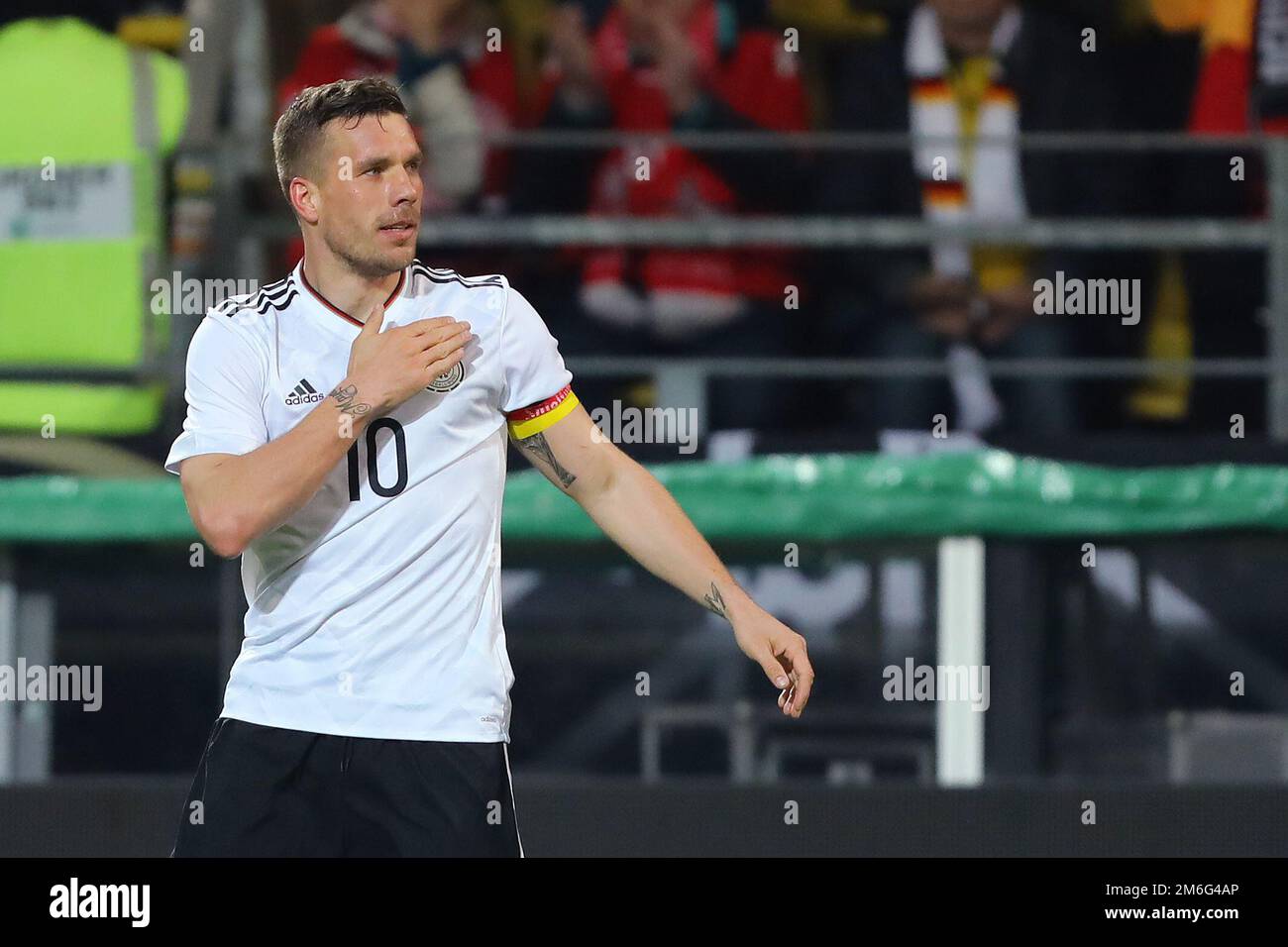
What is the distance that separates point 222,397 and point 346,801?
639 mm

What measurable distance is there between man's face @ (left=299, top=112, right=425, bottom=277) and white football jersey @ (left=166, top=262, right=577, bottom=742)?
0.32ft

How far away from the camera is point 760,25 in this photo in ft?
18.9

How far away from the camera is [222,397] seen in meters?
2.85

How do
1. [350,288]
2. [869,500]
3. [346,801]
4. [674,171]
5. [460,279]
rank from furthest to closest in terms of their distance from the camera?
[674,171]
[869,500]
[460,279]
[350,288]
[346,801]

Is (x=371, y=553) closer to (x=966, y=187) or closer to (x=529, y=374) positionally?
(x=529, y=374)

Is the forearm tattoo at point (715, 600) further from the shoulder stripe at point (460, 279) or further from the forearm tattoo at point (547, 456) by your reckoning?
the shoulder stripe at point (460, 279)

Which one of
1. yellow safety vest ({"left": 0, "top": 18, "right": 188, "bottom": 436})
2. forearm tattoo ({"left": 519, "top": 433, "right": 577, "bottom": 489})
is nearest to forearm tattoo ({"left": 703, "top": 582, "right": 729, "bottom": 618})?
forearm tattoo ({"left": 519, "top": 433, "right": 577, "bottom": 489})

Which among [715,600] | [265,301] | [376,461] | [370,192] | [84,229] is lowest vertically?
[715,600]

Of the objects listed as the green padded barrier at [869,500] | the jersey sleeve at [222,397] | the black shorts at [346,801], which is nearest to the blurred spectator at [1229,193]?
the green padded barrier at [869,500]

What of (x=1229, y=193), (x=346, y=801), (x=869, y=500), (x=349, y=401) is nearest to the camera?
(x=349, y=401)

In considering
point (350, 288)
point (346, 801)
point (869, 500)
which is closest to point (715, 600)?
point (346, 801)

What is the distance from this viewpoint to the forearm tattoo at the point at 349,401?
271 cm

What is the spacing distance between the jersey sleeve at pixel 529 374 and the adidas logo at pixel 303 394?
0.30m
